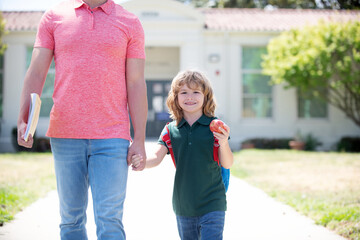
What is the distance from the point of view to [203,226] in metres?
2.39

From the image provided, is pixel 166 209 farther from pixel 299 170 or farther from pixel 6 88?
pixel 6 88

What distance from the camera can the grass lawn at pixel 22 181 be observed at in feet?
15.8

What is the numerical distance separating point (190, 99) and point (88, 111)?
767mm

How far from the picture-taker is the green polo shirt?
2.44m

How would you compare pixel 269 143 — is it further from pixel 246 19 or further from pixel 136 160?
pixel 136 160

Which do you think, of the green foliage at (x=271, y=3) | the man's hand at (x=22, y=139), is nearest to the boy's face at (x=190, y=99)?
the man's hand at (x=22, y=139)

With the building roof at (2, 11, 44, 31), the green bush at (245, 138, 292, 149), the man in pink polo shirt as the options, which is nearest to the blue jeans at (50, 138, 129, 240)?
the man in pink polo shirt

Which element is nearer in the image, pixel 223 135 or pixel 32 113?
pixel 32 113

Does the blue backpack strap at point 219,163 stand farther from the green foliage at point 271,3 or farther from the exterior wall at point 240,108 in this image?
the green foliage at point 271,3

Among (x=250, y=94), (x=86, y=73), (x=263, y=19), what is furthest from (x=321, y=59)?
(x=86, y=73)

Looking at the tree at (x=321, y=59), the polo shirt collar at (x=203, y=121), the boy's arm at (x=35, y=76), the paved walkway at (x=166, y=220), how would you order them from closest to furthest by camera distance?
the boy's arm at (x=35, y=76), the polo shirt collar at (x=203, y=121), the paved walkway at (x=166, y=220), the tree at (x=321, y=59)

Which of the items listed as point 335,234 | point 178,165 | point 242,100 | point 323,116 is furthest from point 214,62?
point 178,165

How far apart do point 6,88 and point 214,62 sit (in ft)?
24.9

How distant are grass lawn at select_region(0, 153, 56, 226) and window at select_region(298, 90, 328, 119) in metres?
9.21
